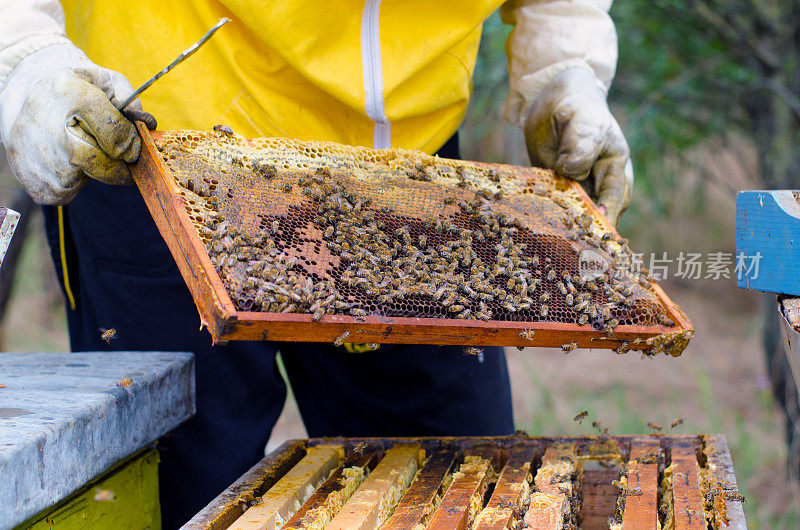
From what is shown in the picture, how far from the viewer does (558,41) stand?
124 inches

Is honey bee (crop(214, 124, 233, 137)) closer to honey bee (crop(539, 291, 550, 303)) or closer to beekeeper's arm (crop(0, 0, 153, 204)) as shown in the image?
beekeeper's arm (crop(0, 0, 153, 204))

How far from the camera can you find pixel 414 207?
7.72 ft

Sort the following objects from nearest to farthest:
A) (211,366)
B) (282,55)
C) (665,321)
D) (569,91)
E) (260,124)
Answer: (665,321)
(282,55)
(260,124)
(211,366)
(569,91)

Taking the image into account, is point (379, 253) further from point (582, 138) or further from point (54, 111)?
point (582, 138)

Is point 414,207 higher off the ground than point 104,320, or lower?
higher

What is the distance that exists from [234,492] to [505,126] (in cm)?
707

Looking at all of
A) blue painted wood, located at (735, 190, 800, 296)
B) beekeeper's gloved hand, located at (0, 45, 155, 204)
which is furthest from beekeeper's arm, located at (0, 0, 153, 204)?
blue painted wood, located at (735, 190, 800, 296)

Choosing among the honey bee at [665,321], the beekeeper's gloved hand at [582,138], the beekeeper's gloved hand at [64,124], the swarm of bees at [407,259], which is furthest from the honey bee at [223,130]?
the honey bee at [665,321]

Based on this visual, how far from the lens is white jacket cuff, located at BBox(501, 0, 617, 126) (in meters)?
3.15

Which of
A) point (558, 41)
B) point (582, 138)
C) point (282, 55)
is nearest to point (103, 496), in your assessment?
point (282, 55)

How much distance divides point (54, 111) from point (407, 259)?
1.06 metres

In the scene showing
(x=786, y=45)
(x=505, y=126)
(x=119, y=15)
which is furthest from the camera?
(x=505, y=126)

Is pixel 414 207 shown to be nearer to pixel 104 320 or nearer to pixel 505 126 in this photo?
pixel 104 320

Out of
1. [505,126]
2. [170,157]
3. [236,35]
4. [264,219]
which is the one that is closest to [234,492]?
[264,219]
